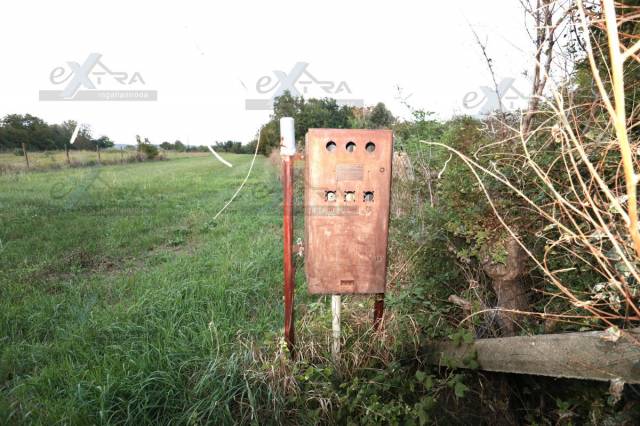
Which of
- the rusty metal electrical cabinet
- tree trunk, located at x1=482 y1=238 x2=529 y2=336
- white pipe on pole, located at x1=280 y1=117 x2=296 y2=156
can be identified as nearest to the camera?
the rusty metal electrical cabinet

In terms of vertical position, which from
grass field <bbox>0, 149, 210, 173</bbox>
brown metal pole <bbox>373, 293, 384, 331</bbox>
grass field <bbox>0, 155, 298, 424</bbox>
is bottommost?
grass field <bbox>0, 155, 298, 424</bbox>

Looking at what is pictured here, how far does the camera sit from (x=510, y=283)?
85.4 inches

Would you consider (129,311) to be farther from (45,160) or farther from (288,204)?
(45,160)

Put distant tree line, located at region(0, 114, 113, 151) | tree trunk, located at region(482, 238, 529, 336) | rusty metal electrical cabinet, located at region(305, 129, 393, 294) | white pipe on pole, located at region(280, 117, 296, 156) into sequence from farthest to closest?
distant tree line, located at region(0, 114, 113, 151), tree trunk, located at region(482, 238, 529, 336), white pipe on pole, located at region(280, 117, 296, 156), rusty metal electrical cabinet, located at region(305, 129, 393, 294)

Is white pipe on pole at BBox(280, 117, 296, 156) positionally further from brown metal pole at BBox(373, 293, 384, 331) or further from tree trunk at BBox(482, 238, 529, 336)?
tree trunk at BBox(482, 238, 529, 336)

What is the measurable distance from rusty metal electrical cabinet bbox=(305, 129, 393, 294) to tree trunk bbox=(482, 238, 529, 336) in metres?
0.72

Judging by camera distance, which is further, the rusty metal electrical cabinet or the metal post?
the metal post

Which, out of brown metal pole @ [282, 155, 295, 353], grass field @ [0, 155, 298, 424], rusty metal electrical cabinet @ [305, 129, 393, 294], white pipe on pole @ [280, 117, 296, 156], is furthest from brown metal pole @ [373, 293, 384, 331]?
white pipe on pole @ [280, 117, 296, 156]

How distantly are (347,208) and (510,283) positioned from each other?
3.66ft

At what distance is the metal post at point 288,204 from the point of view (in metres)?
1.96

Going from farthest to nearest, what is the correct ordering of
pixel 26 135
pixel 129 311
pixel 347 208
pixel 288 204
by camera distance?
pixel 26 135, pixel 129 311, pixel 288 204, pixel 347 208

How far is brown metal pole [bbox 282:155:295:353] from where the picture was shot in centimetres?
200

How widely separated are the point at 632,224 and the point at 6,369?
3.22 meters

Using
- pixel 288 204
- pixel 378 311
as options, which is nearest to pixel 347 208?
pixel 288 204
